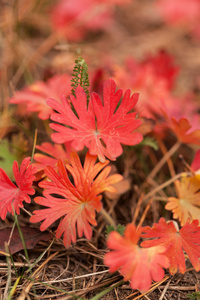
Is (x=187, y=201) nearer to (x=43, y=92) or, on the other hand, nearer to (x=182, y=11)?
(x=43, y=92)

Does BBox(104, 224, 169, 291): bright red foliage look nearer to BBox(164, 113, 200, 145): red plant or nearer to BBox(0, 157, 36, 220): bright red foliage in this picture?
BBox(0, 157, 36, 220): bright red foliage

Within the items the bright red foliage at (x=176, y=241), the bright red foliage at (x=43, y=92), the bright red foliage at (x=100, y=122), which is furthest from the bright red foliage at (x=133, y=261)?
the bright red foliage at (x=43, y=92)

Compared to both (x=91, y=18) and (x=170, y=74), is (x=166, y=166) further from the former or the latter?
(x=91, y=18)

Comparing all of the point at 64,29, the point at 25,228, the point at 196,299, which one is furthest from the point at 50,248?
the point at 64,29

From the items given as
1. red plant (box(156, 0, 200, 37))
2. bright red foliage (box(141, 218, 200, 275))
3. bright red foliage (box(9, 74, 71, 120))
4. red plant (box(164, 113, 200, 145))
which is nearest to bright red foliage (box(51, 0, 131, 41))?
red plant (box(156, 0, 200, 37))

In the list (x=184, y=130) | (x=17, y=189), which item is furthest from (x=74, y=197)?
(x=184, y=130)

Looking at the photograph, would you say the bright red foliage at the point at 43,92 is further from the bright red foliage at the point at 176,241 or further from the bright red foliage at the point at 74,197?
the bright red foliage at the point at 176,241
